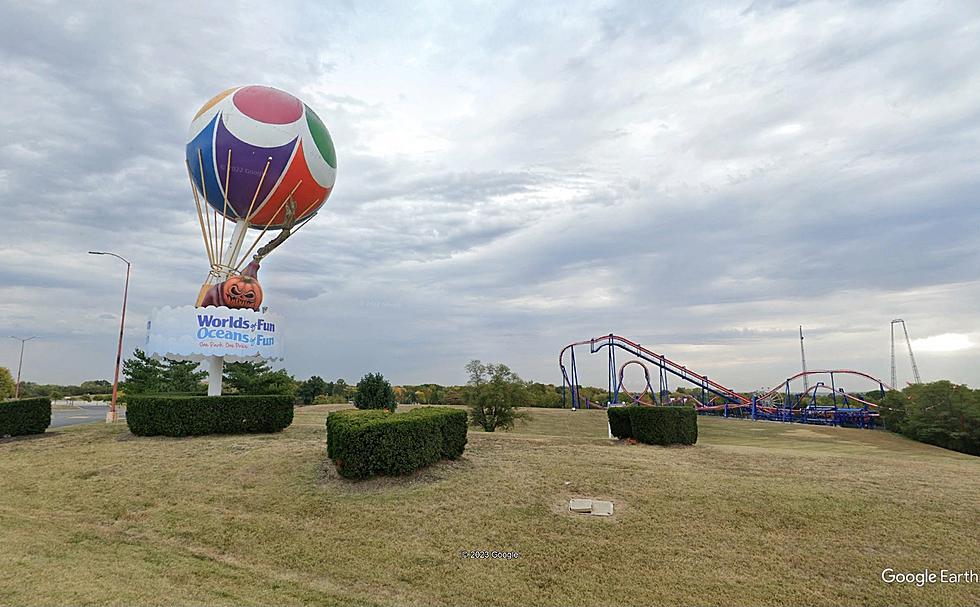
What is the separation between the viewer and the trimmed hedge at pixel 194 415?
1664 centimetres

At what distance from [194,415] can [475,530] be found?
474 inches

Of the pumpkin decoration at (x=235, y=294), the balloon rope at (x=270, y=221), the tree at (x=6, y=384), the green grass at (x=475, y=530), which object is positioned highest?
the balloon rope at (x=270, y=221)

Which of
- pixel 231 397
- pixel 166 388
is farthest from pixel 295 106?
pixel 166 388

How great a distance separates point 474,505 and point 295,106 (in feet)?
54.6

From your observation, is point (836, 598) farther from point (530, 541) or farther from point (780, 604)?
point (530, 541)

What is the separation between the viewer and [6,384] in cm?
4456

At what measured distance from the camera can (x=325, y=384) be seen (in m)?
59.4

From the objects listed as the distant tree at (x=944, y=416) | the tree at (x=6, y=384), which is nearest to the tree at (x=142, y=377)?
the tree at (x=6, y=384)

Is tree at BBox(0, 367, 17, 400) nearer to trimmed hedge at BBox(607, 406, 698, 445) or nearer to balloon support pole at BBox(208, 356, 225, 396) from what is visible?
balloon support pole at BBox(208, 356, 225, 396)

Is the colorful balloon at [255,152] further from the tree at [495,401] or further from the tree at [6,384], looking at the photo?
the tree at [6,384]

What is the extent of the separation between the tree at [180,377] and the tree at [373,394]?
18445mm

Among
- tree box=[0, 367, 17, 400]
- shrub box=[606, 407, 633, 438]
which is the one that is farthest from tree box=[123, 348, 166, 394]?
shrub box=[606, 407, 633, 438]

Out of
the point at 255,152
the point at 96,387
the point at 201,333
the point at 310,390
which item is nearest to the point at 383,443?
the point at 201,333

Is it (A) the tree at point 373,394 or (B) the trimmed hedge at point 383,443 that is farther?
(A) the tree at point 373,394
